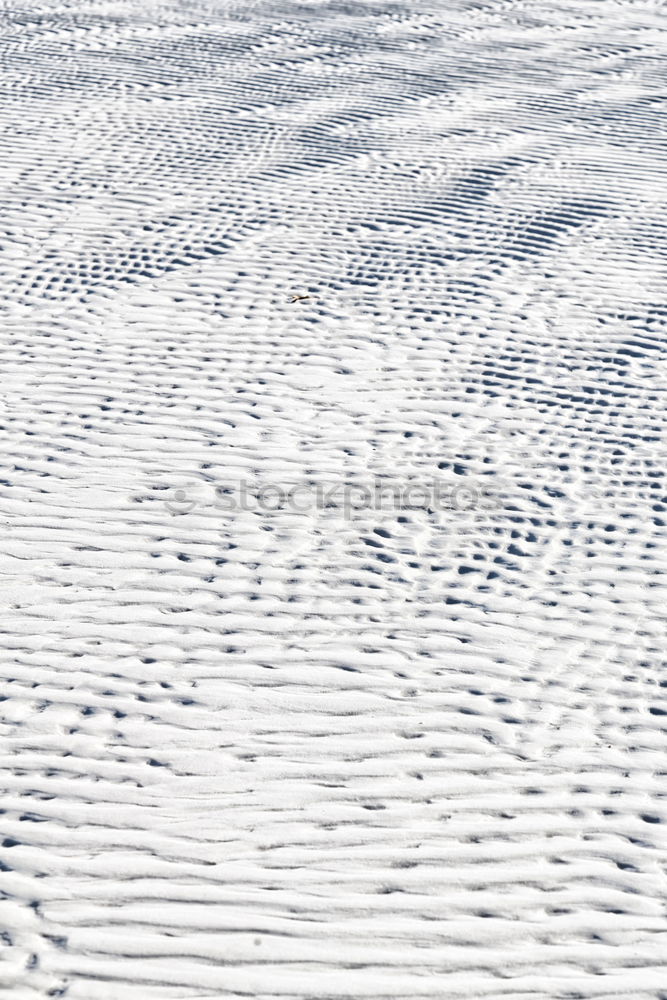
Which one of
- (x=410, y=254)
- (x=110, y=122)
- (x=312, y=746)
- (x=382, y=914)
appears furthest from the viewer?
(x=110, y=122)

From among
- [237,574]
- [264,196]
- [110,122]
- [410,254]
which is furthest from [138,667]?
[110,122]

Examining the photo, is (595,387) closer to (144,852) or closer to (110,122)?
(144,852)

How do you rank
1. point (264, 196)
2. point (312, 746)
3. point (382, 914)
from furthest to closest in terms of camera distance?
point (264, 196)
point (312, 746)
point (382, 914)

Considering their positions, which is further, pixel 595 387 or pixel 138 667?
pixel 595 387

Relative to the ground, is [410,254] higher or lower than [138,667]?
higher

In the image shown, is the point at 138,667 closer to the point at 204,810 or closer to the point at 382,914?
the point at 204,810

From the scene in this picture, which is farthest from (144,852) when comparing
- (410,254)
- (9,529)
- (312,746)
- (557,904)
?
(410,254)
